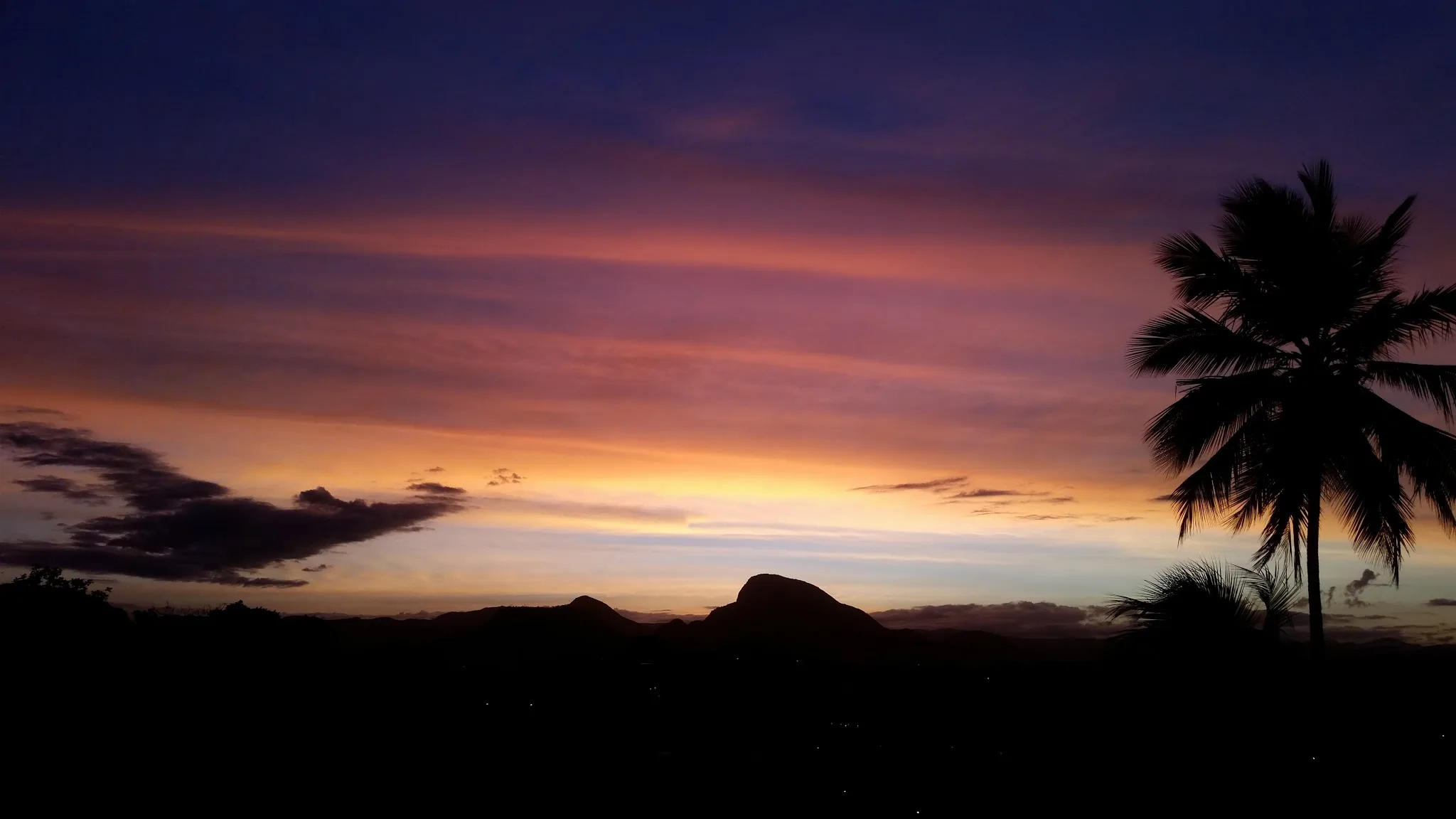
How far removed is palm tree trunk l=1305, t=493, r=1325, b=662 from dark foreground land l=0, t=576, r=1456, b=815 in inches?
17.9

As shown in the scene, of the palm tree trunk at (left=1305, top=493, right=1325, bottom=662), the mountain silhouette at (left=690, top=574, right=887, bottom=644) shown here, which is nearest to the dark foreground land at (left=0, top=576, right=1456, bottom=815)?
the palm tree trunk at (left=1305, top=493, right=1325, bottom=662)

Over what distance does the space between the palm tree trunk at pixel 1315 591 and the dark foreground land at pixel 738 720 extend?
45 cm

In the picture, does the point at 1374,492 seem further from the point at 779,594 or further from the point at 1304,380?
the point at 779,594

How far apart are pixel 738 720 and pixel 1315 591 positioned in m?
8.43

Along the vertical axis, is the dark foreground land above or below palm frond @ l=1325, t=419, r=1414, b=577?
below

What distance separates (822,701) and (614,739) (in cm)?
308

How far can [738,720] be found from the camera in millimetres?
14703

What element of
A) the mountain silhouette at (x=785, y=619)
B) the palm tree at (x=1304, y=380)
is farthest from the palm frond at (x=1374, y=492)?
the mountain silhouette at (x=785, y=619)

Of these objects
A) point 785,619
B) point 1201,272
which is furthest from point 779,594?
point 1201,272

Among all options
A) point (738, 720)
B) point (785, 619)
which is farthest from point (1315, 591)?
point (785, 619)

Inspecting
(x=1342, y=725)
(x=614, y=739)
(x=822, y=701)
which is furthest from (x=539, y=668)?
(x=1342, y=725)

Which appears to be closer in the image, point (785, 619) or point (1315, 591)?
point (1315, 591)

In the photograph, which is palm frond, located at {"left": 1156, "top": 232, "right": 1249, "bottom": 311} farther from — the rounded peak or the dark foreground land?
the rounded peak

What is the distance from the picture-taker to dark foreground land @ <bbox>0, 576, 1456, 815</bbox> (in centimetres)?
1223
